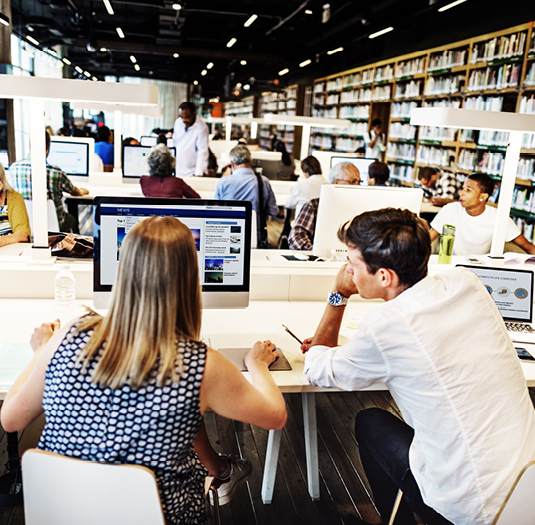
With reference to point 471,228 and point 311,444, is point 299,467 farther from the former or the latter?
point 471,228

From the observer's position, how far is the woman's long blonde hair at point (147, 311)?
1.08 metres

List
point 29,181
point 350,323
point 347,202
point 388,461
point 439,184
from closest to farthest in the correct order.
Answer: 1. point 388,461
2. point 350,323
3. point 347,202
4. point 29,181
5. point 439,184

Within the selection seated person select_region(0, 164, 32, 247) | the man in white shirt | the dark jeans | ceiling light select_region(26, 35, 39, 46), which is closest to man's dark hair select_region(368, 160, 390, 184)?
seated person select_region(0, 164, 32, 247)

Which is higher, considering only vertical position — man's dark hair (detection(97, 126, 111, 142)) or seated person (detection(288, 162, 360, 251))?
man's dark hair (detection(97, 126, 111, 142))

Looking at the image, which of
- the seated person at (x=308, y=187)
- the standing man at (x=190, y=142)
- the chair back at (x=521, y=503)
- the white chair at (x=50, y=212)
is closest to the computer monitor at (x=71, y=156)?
the standing man at (x=190, y=142)

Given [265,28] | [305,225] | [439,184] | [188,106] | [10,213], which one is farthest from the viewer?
[265,28]

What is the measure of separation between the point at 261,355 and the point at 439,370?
0.58 metres

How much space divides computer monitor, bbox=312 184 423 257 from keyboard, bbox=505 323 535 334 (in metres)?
0.83

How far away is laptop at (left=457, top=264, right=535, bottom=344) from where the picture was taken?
2277mm

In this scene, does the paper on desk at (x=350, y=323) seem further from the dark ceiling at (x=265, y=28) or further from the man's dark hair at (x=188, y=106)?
the dark ceiling at (x=265, y=28)

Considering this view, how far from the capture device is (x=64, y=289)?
217 cm

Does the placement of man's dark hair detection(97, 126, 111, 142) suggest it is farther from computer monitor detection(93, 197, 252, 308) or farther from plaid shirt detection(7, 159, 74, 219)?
computer monitor detection(93, 197, 252, 308)

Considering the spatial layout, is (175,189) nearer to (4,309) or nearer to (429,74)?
(4,309)

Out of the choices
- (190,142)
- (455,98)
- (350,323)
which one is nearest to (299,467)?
(350,323)
